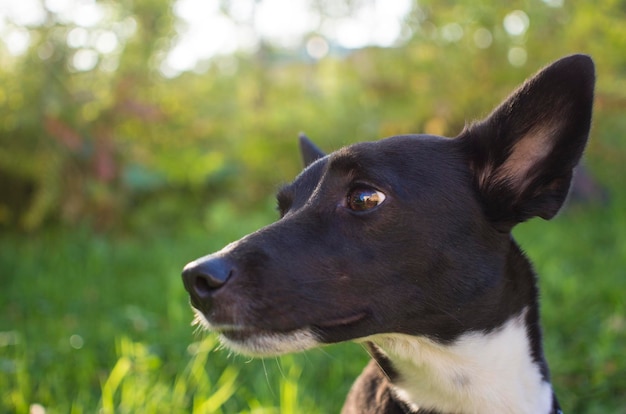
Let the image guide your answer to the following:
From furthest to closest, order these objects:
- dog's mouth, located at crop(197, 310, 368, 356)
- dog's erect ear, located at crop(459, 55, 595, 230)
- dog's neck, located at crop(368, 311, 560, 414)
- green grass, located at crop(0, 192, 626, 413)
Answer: green grass, located at crop(0, 192, 626, 413) → dog's neck, located at crop(368, 311, 560, 414) → dog's erect ear, located at crop(459, 55, 595, 230) → dog's mouth, located at crop(197, 310, 368, 356)

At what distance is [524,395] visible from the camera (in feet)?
7.25

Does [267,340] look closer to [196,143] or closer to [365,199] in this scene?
[365,199]

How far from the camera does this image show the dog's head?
76.0 inches

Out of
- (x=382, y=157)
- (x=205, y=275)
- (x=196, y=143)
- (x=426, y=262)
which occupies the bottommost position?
(x=196, y=143)

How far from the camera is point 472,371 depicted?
2.19 metres

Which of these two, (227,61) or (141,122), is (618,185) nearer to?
(227,61)

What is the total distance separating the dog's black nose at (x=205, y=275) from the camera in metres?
1.84

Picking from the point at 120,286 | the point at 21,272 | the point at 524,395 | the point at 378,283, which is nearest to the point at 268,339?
the point at 378,283

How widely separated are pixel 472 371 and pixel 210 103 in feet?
19.1

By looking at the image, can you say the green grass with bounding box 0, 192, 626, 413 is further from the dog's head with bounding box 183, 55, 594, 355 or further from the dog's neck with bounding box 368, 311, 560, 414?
the dog's head with bounding box 183, 55, 594, 355

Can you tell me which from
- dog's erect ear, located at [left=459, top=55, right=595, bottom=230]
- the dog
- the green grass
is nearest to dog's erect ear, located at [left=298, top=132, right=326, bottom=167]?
the dog

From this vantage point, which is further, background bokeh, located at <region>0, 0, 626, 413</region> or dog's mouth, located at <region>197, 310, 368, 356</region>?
background bokeh, located at <region>0, 0, 626, 413</region>

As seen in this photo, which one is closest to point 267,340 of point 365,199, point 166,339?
point 365,199

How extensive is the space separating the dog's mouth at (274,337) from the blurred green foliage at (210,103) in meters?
4.71
